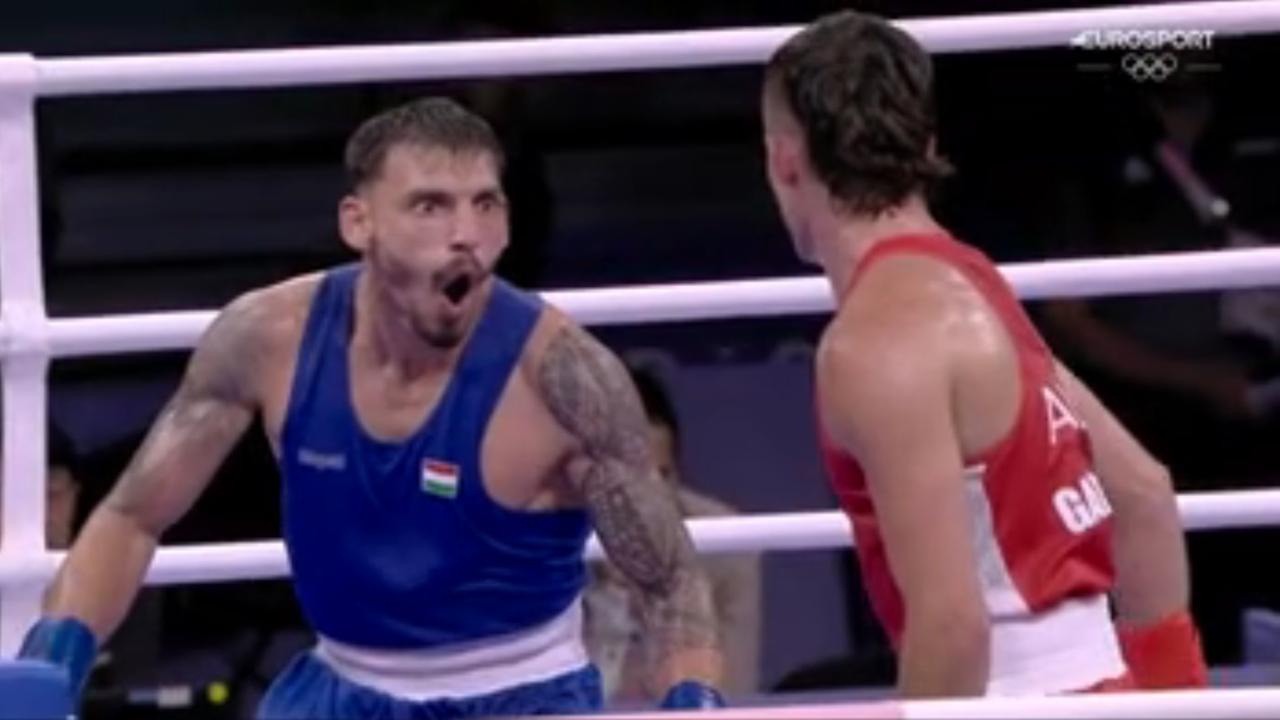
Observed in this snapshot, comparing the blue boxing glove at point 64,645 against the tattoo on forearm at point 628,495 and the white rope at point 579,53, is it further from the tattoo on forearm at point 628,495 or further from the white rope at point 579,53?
the white rope at point 579,53

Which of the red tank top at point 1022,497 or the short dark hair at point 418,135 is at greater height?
the short dark hair at point 418,135

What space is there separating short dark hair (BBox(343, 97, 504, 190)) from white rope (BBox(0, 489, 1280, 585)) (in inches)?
20.7

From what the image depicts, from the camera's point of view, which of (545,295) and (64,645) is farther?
(545,295)

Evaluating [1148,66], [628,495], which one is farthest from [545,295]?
[1148,66]

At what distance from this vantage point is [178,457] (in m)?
3.53

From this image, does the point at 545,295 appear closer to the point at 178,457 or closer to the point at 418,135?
the point at 418,135

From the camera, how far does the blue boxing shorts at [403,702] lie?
344 cm

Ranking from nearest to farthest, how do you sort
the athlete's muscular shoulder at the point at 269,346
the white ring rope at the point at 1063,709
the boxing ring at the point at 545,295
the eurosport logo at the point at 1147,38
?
the white ring rope at the point at 1063,709, the athlete's muscular shoulder at the point at 269,346, the boxing ring at the point at 545,295, the eurosport logo at the point at 1147,38

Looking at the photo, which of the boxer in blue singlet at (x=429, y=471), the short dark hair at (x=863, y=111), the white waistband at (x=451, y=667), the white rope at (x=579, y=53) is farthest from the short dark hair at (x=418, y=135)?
the short dark hair at (x=863, y=111)

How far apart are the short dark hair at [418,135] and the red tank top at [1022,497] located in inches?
28.1

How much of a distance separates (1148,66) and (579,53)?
56.1 inches

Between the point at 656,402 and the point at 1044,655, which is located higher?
the point at 1044,655

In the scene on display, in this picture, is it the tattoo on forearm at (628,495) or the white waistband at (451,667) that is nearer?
the tattoo on forearm at (628,495)

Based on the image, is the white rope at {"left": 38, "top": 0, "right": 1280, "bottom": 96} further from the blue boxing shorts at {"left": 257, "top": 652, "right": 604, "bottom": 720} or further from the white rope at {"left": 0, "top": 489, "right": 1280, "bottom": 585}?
the blue boxing shorts at {"left": 257, "top": 652, "right": 604, "bottom": 720}
